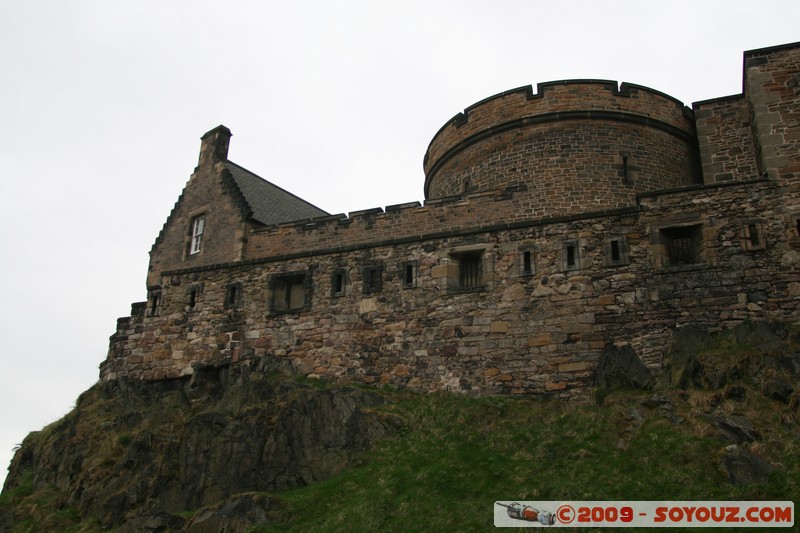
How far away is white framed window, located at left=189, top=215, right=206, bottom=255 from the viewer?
2198 centimetres

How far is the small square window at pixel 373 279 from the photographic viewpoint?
18375mm

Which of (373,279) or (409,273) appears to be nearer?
(409,273)

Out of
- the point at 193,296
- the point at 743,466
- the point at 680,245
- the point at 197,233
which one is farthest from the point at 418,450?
the point at 197,233

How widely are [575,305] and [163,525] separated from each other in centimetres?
894

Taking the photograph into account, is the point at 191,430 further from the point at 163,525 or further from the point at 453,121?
the point at 453,121

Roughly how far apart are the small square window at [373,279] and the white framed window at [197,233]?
5709 mm

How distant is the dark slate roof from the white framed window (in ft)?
4.74

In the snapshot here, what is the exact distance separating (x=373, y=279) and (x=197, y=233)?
6325 millimetres

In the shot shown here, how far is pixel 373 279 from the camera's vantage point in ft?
60.8

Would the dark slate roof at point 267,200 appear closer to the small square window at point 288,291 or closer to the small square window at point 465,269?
the small square window at point 288,291

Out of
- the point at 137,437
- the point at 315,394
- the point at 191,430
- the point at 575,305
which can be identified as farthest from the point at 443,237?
the point at 137,437

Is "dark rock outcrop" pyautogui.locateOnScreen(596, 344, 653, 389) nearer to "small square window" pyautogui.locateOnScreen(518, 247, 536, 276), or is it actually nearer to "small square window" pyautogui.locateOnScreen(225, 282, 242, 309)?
"small square window" pyautogui.locateOnScreen(518, 247, 536, 276)

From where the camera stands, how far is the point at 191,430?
16.3 metres

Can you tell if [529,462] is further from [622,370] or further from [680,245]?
[680,245]
